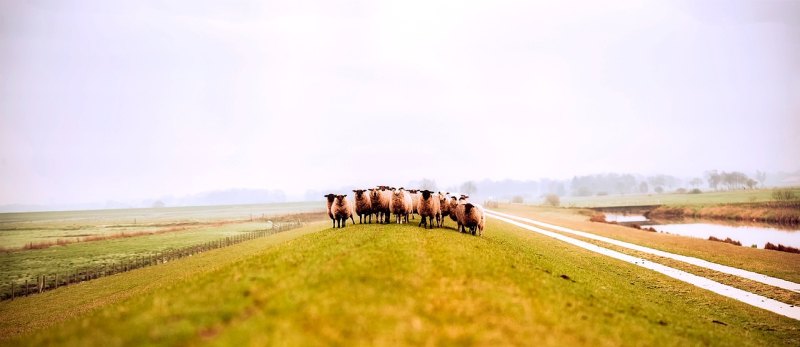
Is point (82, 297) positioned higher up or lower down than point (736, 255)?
→ lower down

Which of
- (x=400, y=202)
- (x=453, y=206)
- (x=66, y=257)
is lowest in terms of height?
(x=66, y=257)

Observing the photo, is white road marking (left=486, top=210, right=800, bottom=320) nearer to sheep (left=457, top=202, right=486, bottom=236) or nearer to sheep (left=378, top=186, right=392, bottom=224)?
sheep (left=457, top=202, right=486, bottom=236)

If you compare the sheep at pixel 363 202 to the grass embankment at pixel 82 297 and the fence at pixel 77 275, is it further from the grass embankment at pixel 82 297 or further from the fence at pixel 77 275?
the fence at pixel 77 275

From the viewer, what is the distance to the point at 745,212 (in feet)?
232

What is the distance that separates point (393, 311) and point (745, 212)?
92571 mm

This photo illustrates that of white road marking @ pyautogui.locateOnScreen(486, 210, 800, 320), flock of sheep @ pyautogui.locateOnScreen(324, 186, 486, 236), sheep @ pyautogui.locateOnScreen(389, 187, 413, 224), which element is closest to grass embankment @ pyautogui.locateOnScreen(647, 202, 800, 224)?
white road marking @ pyautogui.locateOnScreen(486, 210, 800, 320)

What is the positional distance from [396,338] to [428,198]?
1832cm

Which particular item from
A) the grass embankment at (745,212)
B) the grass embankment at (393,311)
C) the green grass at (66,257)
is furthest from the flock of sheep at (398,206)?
the grass embankment at (745,212)

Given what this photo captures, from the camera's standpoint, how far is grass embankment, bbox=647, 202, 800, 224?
63.1m

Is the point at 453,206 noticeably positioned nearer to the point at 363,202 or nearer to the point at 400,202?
the point at 400,202

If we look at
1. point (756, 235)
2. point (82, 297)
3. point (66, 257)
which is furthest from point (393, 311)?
point (756, 235)

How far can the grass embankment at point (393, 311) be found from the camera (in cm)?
704

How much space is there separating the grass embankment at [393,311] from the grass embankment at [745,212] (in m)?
70.9

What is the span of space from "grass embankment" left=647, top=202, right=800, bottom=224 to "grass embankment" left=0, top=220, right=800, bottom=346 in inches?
2793
